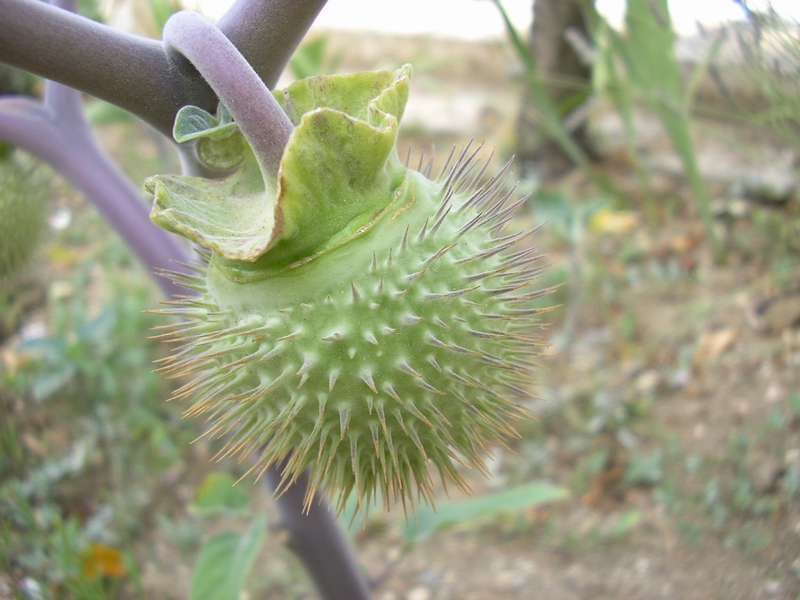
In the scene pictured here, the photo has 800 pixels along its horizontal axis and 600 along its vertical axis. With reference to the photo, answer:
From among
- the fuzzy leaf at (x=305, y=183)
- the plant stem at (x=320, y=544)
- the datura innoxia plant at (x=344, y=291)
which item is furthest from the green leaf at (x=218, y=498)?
the fuzzy leaf at (x=305, y=183)

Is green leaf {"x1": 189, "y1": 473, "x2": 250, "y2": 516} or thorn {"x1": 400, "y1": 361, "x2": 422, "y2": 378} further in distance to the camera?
green leaf {"x1": 189, "y1": 473, "x2": 250, "y2": 516}

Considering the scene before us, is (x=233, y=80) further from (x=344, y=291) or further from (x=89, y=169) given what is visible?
(x=89, y=169)

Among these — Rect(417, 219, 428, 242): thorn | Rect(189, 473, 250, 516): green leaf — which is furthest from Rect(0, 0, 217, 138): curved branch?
Rect(189, 473, 250, 516): green leaf

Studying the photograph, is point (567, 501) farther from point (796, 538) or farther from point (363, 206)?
point (363, 206)

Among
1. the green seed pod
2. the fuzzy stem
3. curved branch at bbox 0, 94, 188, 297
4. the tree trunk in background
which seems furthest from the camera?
the tree trunk in background

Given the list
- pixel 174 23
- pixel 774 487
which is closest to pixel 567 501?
pixel 774 487

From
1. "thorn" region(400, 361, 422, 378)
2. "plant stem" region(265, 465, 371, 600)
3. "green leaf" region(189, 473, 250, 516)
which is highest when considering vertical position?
"thorn" region(400, 361, 422, 378)

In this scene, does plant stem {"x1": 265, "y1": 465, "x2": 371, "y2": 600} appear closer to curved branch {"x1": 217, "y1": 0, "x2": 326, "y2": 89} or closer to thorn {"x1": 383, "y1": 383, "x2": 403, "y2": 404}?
thorn {"x1": 383, "y1": 383, "x2": 403, "y2": 404}

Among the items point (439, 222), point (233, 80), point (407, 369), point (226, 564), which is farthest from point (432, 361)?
point (226, 564)
